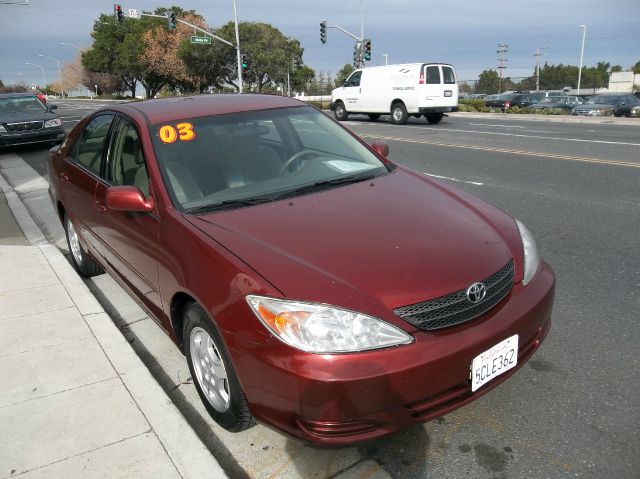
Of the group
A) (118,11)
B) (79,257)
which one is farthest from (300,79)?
(79,257)

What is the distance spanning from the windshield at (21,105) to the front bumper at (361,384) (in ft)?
48.3

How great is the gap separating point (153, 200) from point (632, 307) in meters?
3.23

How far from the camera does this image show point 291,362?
2.11 m

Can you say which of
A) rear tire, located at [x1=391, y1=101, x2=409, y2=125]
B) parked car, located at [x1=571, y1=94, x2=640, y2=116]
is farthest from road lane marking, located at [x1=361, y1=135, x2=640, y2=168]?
parked car, located at [x1=571, y1=94, x2=640, y2=116]

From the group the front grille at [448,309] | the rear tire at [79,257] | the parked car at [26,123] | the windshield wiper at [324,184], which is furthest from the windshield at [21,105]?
the front grille at [448,309]

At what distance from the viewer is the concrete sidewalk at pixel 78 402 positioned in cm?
247

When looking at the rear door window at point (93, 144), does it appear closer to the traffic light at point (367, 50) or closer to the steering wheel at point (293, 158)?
the steering wheel at point (293, 158)

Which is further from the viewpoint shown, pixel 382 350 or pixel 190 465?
pixel 190 465

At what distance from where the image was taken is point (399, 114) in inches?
820

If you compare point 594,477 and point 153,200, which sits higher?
point 153,200

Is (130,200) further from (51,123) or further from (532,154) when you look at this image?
(51,123)

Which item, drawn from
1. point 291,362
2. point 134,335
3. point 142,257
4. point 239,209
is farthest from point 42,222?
point 291,362

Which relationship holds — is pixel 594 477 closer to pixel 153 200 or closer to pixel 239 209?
pixel 239 209

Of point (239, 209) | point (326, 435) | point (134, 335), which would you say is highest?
point (239, 209)
